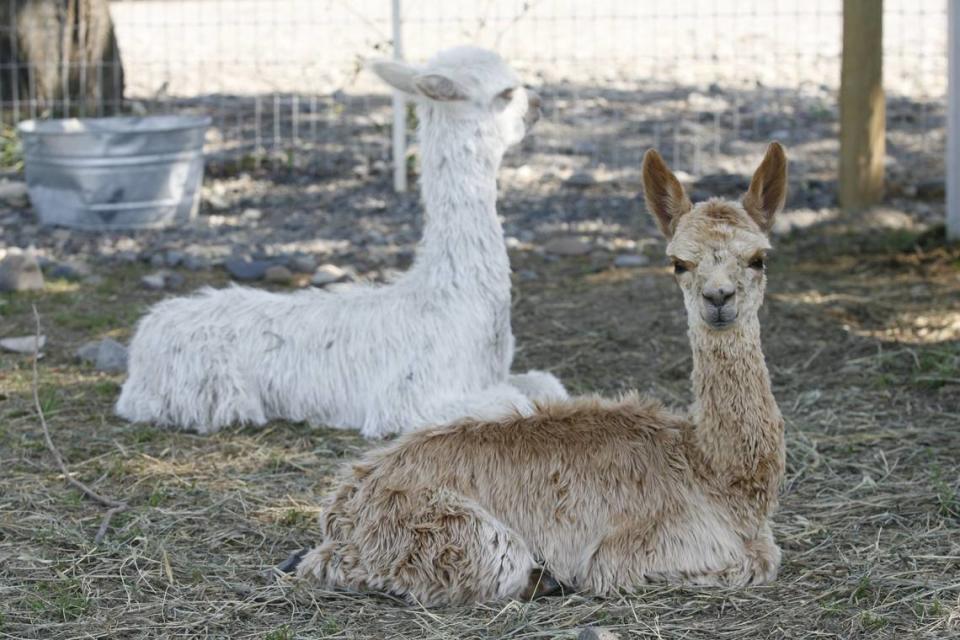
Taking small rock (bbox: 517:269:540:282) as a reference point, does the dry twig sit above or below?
below

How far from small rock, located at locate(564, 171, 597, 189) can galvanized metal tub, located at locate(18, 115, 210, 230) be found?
2.79 m

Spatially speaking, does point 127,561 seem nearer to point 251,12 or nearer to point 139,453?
point 139,453

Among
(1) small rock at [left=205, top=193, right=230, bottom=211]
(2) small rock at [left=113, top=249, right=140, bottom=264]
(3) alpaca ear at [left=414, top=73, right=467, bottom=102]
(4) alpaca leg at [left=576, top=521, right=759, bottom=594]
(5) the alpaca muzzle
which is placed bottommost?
(4) alpaca leg at [left=576, top=521, right=759, bottom=594]

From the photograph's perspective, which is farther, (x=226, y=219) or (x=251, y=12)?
(x=251, y=12)

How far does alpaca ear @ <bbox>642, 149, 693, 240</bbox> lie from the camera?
170 inches

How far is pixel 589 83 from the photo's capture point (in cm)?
1289

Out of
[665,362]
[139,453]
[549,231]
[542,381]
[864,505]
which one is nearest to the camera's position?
[864,505]

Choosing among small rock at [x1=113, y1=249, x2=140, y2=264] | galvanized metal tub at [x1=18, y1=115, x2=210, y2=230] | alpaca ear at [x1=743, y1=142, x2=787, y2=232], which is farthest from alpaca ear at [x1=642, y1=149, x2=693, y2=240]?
galvanized metal tub at [x1=18, y1=115, x2=210, y2=230]

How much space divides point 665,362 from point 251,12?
11129 mm

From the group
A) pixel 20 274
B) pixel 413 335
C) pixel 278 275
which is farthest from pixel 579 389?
pixel 20 274

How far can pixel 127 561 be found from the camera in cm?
455

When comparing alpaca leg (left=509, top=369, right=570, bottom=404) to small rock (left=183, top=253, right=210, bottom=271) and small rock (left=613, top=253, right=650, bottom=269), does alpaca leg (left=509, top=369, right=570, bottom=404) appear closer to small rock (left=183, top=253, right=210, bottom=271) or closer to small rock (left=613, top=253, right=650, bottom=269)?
small rock (left=613, top=253, right=650, bottom=269)

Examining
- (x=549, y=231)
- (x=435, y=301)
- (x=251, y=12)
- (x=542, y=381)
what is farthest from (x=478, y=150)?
(x=251, y=12)

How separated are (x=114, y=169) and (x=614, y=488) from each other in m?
6.38
